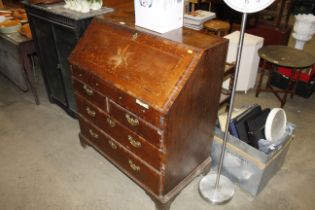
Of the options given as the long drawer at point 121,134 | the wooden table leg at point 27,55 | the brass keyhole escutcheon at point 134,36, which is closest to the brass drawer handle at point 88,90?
the long drawer at point 121,134

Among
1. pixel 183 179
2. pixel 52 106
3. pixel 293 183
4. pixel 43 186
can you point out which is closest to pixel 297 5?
pixel 293 183

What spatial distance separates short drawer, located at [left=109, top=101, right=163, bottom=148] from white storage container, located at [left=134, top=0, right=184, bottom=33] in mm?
543

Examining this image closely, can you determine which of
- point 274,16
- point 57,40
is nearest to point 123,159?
point 57,40

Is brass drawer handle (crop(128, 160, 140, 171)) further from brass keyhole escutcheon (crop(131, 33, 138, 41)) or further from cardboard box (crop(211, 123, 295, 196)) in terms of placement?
brass keyhole escutcheon (crop(131, 33, 138, 41))

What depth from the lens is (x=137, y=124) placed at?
1.64 metres

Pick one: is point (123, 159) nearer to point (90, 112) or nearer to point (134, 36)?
point (90, 112)

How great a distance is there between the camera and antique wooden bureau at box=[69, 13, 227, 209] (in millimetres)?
1478

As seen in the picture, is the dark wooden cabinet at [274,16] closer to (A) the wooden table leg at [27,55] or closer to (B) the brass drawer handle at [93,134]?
(B) the brass drawer handle at [93,134]

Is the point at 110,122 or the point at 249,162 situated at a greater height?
the point at 110,122

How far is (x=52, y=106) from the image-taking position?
10.1ft

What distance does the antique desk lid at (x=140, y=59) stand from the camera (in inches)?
57.0

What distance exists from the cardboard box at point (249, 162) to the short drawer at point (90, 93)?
2.92 ft

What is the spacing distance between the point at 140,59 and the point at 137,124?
386 millimetres

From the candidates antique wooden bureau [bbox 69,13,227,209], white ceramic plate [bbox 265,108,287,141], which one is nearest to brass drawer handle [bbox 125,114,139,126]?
antique wooden bureau [bbox 69,13,227,209]
